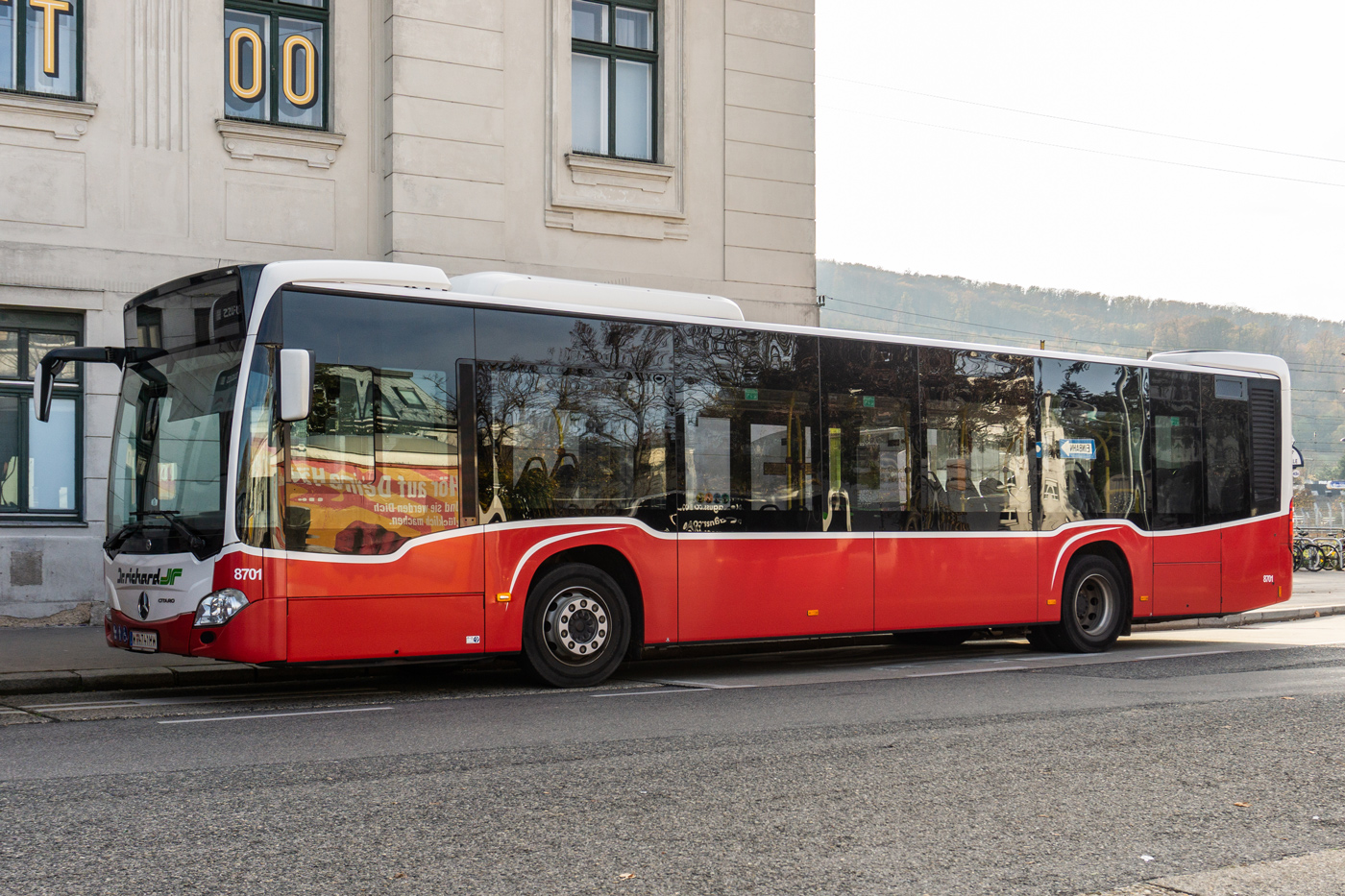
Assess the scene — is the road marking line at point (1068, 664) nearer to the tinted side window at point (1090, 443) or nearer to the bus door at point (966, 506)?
the bus door at point (966, 506)

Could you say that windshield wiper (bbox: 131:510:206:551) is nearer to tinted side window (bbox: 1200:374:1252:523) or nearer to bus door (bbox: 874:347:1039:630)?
bus door (bbox: 874:347:1039:630)

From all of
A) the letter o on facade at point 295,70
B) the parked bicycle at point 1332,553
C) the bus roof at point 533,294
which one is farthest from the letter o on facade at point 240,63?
the parked bicycle at point 1332,553

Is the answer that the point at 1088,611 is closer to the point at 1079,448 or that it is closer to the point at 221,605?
the point at 1079,448

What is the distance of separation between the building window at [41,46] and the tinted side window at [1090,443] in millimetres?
11537

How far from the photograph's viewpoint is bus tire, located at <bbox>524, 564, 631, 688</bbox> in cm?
1048

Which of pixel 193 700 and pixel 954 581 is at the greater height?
pixel 954 581

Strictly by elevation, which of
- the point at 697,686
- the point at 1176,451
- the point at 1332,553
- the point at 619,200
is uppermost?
the point at 619,200

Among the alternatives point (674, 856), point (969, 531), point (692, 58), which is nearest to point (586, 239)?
point (692, 58)

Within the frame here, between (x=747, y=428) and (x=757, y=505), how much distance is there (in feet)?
2.21

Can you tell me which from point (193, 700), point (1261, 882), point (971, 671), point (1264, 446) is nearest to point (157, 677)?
point (193, 700)

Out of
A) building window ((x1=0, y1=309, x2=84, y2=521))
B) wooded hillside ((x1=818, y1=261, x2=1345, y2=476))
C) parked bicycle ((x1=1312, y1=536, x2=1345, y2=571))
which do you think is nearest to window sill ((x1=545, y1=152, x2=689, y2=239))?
building window ((x1=0, y1=309, x2=84, y2=521))

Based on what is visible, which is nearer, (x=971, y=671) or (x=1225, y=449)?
(x=971, y=671)

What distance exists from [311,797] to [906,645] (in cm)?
1052

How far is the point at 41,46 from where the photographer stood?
15273 mm
